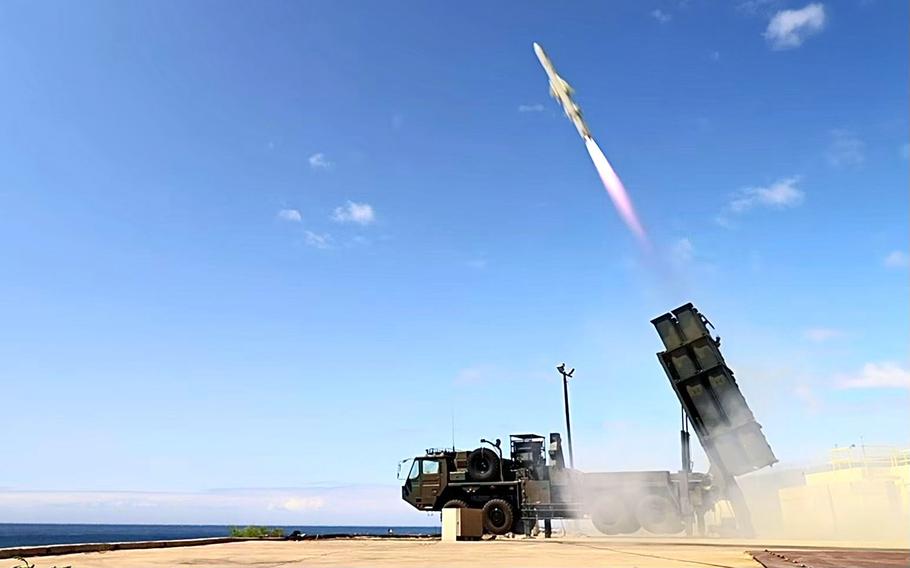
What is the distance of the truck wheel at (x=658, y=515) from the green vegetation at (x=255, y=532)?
15.3m

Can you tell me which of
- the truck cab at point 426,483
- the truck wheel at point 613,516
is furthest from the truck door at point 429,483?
→ the truck wheel at point 613,516

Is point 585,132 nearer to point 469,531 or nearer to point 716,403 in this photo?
point 716,403

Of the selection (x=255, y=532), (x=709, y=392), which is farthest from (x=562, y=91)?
(x=255, y=532)

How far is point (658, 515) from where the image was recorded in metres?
22.6

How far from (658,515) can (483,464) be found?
21.2 ft

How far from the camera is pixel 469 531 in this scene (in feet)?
74.9

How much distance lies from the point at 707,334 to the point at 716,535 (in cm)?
653

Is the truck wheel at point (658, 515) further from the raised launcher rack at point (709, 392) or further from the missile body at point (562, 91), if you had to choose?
the missile body at point (562, 91)

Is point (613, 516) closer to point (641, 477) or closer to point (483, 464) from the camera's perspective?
point (641, 477)

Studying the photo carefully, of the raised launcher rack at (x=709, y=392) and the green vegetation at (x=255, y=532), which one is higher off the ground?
the raised launcher rack at (x=709, y=392)

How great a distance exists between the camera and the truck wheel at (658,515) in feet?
73.7

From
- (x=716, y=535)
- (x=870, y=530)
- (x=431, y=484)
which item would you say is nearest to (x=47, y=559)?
(x=431, y=484)

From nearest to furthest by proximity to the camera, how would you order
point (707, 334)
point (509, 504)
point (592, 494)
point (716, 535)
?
point (707, 334)
point (716, 535)
point (592, 494)
point (509, 504)

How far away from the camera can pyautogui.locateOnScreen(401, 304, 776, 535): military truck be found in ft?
66.8
